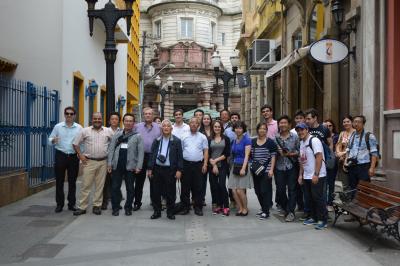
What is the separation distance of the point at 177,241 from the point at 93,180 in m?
2.89

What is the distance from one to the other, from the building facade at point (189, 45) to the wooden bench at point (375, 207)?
44707 millimetres

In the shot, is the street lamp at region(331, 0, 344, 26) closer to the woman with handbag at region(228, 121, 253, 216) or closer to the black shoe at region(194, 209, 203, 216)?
the woman with handbag at region(228, 121, 253, 216)

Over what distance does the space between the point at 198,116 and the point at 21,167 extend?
4.10 meters

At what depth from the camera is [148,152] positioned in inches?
405

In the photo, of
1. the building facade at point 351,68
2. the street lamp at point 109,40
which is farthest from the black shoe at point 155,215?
the building facade at point 351,68

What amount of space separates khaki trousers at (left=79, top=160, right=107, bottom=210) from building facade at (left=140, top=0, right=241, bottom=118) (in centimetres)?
4346

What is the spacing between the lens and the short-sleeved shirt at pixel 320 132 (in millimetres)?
9422

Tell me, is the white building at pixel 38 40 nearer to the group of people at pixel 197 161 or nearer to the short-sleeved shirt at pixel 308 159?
the group of people at pixel 197 161

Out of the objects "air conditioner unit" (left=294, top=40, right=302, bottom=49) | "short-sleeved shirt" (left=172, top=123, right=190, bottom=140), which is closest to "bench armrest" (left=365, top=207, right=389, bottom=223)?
"short-sleeved shirt" (left=172, top=123, right=190, bottom=140)

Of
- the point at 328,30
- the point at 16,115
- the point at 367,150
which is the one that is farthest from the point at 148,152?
the point at 328,30

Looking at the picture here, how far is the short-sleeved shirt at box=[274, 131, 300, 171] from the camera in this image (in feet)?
31.8

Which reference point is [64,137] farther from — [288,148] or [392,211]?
[392,211]

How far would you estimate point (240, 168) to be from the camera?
32.3ft

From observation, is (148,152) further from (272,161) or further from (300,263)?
(300,263)
